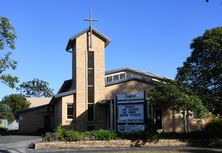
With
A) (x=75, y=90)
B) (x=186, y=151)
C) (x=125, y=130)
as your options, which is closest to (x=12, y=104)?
(x=75, y=90)

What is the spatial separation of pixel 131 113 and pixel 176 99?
3507mm

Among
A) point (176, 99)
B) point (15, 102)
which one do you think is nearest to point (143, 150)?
point (176, 99)

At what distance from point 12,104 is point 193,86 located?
2902 inches

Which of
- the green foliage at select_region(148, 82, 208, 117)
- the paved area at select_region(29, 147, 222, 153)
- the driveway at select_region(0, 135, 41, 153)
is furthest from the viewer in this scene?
the green foliage at select_region(148, 82, 208, 117)

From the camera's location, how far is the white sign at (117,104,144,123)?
27.9 m

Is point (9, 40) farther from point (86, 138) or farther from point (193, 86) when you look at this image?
point (193, 86)

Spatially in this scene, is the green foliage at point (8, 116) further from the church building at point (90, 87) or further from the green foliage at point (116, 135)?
the green foliage at point (116, 135)

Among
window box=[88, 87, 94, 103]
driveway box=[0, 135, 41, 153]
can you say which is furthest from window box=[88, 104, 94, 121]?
driveway box=[0, 135, 41, 153]

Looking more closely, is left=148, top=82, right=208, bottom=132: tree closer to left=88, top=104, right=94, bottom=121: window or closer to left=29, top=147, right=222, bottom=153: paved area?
left=29, top=147, right=222, bottom=153: paved area

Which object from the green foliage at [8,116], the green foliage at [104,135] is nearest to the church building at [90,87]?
the green foliage at [104,135]

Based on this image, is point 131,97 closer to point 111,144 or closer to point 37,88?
point 111,144

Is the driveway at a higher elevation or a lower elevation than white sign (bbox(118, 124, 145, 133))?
lower

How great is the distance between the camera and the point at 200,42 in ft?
91.2

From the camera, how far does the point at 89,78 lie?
40031 mm
